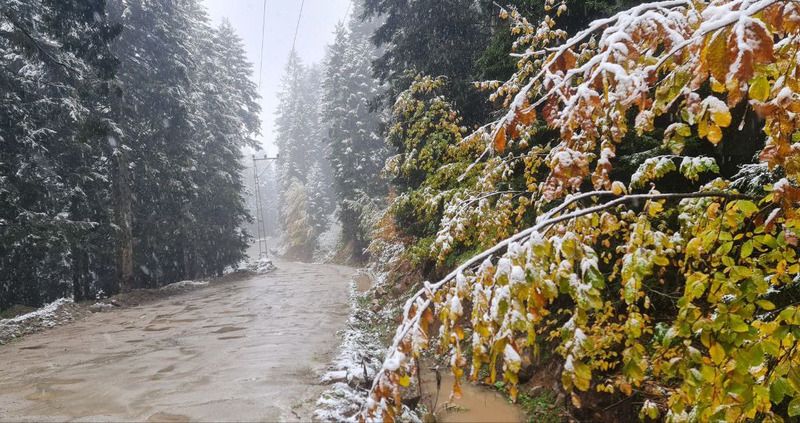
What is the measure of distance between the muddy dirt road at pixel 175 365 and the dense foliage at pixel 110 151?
4500 mm

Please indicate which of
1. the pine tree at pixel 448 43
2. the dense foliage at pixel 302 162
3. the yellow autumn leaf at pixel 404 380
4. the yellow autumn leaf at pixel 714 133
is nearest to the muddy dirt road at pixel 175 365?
the yellow autumn leaf at pixel 404 380

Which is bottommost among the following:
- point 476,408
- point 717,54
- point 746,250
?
point 476,408

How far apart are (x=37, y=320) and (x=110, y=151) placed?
787 centimetres

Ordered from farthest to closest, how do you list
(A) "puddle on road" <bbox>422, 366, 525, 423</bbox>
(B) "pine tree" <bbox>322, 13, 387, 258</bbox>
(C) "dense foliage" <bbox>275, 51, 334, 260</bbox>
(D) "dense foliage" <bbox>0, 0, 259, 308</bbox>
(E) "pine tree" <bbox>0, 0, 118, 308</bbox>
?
1. (C) "dense foliage" <bbox>275, 51, 334, 260</bbox>
2. (B) "pine tree" <bbox>322, 13, 387, 258</bbox>
3. (D) "dense foliage" <bbox>0, 0, 259, 308</bbox>
4. (E) "pine tree" <bbox>0, 0, 118, 308</bbox>
5. (A) "puddle on road" <bbox>422, 366, 525, 423</bbox>

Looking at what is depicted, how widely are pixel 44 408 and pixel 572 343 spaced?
7.08m

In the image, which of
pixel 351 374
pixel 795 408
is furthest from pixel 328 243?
pixel 795 408

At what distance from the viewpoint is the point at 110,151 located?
1805 cm

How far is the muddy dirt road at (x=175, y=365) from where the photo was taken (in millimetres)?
5684

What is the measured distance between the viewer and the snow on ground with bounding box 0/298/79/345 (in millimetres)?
11629

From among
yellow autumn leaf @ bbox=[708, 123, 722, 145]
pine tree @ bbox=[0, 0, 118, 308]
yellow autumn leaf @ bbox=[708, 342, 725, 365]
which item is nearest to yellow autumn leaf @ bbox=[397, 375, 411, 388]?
yellow autumn leaf @ bbox=[708, 342, 725, 365]

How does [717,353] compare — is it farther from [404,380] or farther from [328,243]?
[328,243]

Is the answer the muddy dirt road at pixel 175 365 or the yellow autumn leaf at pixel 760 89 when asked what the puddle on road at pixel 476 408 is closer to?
the muddy dirt road at pixel 175 365

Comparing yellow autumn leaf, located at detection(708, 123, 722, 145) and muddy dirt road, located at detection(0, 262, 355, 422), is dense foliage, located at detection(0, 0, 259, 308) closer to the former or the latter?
muddy dirt road, located at detection(0, 262, 355, 422)

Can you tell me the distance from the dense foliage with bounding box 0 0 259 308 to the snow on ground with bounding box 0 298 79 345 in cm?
205
